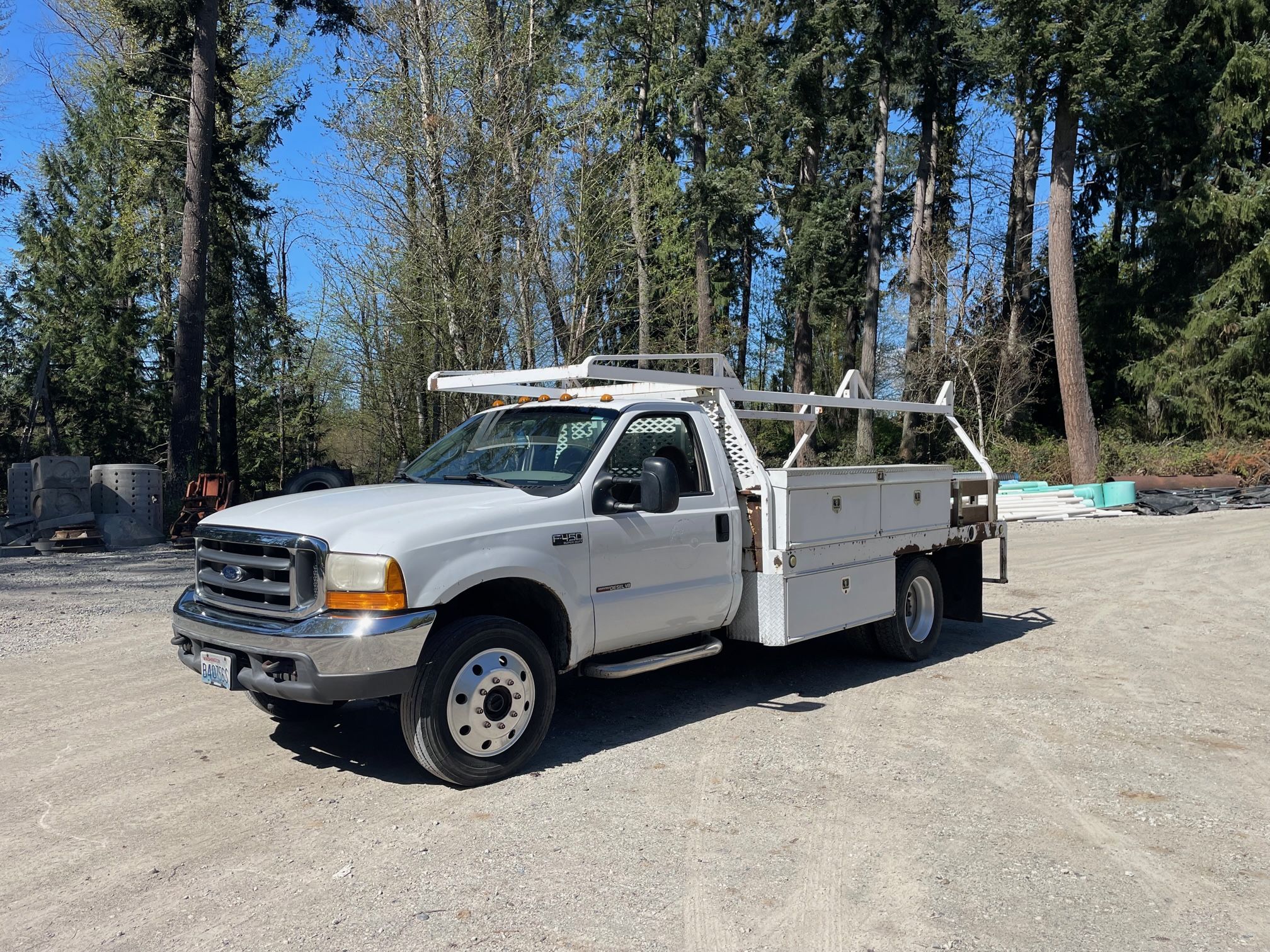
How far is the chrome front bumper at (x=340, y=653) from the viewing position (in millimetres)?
4652

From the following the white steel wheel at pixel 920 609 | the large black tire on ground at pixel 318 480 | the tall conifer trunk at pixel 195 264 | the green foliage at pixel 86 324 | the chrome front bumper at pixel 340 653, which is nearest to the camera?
the chrome front bumper at pixel 340 653

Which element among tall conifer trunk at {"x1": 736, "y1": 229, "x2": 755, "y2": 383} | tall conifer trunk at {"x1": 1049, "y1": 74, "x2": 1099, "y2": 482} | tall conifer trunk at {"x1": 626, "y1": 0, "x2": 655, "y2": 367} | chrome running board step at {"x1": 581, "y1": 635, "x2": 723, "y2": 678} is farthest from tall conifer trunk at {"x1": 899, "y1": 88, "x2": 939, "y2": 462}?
chrome running board step at {"x1": 581, "y1": 635, "x2": 723, "y2": 678}

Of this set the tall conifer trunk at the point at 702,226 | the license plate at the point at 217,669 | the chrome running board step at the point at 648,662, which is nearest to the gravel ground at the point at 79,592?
the license plate at the point at 217,669

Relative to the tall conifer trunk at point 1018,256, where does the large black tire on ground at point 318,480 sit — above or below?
below

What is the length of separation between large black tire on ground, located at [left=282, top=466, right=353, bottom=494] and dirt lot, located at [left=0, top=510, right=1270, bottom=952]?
168cm

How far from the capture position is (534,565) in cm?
525

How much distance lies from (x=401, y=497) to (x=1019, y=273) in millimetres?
32158

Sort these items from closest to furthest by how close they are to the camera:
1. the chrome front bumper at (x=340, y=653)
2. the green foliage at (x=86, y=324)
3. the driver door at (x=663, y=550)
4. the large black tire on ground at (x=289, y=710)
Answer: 1. the chrome front bumper at (x=340, y=653)
2. the driver door at (x=663, y=550)
3. the large black tire on ground at (x=289, y=710)
4. the green foliage at (x=86, y=324)

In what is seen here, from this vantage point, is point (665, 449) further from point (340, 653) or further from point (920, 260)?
point (920, 260)

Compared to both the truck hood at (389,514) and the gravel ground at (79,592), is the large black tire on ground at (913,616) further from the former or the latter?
the gravel ground at (79,592)

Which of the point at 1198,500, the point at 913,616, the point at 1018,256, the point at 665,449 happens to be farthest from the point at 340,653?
the point at 1018,256

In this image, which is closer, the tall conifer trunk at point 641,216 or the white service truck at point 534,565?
the white service truck at point 534,565

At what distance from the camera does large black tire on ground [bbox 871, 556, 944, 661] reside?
795 centimetres

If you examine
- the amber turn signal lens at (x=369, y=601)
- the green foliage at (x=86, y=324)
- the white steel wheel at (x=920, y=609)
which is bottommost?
the white steel wheel at (x=920, y=609)
